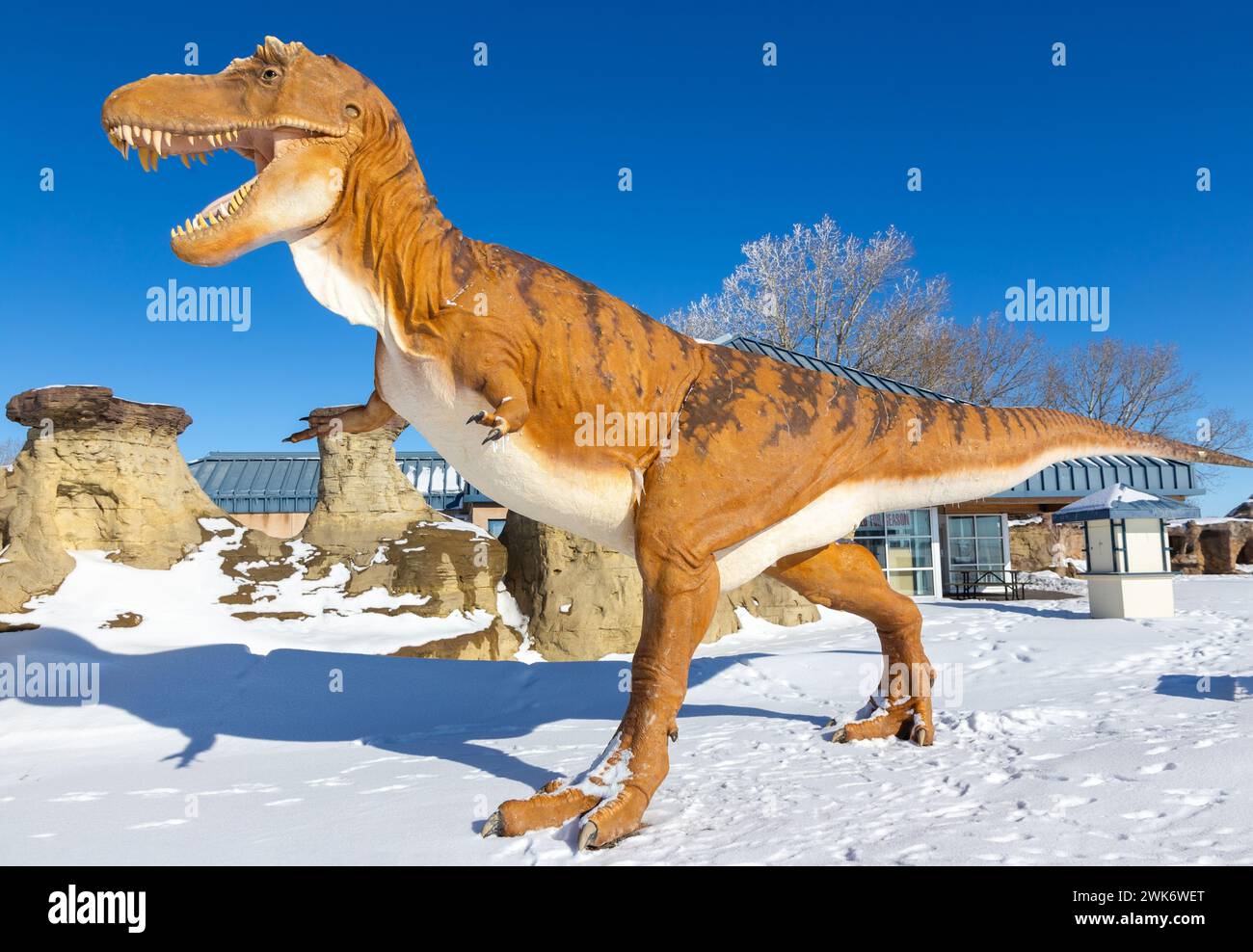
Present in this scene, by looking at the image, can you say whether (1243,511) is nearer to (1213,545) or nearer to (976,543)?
(1213,545)

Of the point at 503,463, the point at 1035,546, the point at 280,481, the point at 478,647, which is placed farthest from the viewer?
the point at 280,481

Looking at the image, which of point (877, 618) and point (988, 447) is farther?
point (877, 618)

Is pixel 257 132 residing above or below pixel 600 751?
above

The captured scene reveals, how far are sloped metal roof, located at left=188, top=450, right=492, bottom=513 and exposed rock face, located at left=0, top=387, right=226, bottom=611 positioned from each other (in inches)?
493

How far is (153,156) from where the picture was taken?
254 cm

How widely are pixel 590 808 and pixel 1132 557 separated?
28.3 feet

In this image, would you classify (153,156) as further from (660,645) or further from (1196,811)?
(1196,811)

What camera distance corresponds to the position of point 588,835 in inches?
89.7

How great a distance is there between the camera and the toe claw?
228 centimetres

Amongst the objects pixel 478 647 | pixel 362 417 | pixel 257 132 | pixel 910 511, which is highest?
pixel 257 132

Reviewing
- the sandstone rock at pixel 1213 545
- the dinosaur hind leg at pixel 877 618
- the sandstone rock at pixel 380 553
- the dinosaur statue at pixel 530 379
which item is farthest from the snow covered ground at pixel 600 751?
the sandstone rock at pixel 1213 545

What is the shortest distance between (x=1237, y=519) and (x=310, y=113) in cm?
2492

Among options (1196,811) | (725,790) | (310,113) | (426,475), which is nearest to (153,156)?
(310,113)

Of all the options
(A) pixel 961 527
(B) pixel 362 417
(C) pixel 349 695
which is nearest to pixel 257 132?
(B) pixel 362 417
